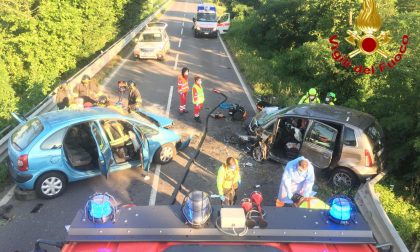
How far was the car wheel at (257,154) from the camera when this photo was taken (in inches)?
422

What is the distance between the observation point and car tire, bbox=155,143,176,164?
33.3 ft

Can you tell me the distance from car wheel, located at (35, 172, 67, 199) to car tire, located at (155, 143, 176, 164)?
2.42m

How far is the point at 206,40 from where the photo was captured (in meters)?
30.7

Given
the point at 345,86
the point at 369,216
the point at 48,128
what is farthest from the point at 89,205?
the point at 345,86

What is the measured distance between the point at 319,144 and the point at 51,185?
242 inches

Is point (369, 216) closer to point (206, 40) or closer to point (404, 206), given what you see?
point (404, 206)

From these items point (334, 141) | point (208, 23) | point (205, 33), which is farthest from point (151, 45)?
point (334, 141)

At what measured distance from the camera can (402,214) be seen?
8.88 metres

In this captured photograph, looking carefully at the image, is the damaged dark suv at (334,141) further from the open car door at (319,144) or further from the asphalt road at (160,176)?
the asphalt road at (160,176)

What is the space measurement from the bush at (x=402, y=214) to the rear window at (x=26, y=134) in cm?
763

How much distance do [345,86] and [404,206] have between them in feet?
24.9

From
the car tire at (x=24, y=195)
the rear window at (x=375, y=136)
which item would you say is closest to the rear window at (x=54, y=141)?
the car tire at (x=24, y=195)

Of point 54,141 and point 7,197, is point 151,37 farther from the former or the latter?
point 7,197

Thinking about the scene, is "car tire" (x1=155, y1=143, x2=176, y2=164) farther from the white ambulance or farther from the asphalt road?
the white ambulance
